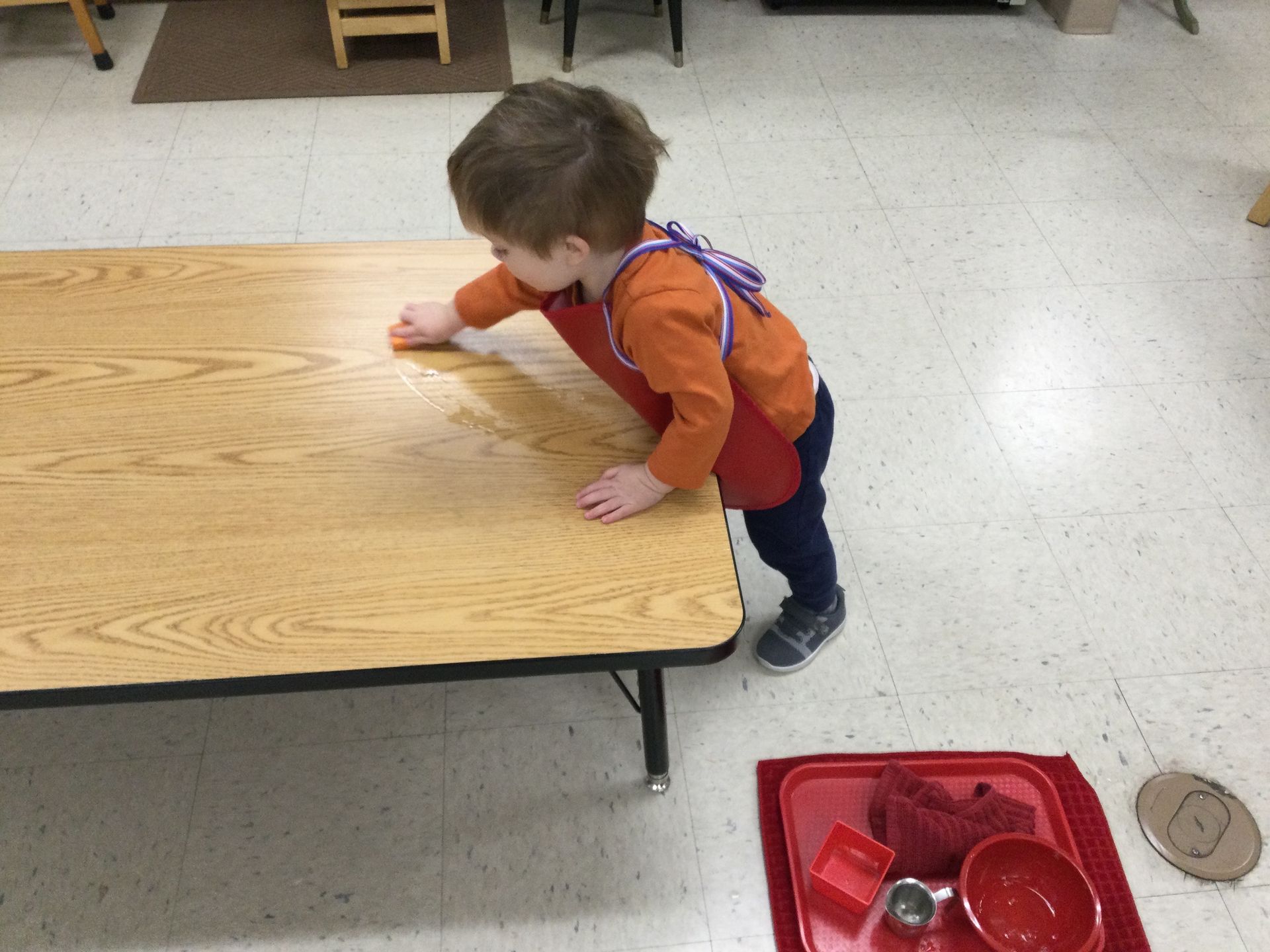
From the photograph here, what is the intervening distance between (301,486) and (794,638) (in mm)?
907

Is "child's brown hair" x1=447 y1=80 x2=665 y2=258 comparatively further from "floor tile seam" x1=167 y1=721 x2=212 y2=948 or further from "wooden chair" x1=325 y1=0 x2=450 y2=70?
"wooden chair" x1=325 y1=0 x2=450 y2=70

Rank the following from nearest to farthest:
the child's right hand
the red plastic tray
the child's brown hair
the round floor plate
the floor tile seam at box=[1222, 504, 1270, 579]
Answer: the child's brown hair < the child's right hand < the red plastic tray < the round floor plate < the floor tile seam at box=[1222, 504, 1270, 579]

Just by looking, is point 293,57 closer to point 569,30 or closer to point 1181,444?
point 569,30

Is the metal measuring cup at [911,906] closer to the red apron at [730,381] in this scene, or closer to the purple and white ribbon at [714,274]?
the red apron at [730,381]

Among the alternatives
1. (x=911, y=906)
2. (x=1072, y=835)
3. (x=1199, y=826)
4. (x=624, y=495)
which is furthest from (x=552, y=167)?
(x=1199, y=826)

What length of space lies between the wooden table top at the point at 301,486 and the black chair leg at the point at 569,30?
6.22 feet

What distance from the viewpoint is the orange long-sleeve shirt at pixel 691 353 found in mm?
982

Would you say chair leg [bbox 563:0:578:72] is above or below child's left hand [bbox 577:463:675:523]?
below

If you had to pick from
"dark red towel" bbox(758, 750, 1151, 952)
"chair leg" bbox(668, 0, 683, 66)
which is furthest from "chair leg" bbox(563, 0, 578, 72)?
"dark red towel" bbox(758, 750, 1151, 952)

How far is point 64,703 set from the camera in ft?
3.02

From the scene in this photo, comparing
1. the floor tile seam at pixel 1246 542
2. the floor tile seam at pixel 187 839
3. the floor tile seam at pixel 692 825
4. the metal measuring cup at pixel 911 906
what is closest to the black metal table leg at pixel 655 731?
the floor tile seam at pixel 692 825

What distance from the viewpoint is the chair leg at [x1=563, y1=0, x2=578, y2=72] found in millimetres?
2906

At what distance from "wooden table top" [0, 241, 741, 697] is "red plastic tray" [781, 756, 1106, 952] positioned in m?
0.64

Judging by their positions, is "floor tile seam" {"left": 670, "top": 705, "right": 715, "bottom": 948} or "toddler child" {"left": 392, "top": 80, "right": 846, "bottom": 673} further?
"floor tile seam" {"left": 670, "top": 705, "right": 715, "bottom": 948}
